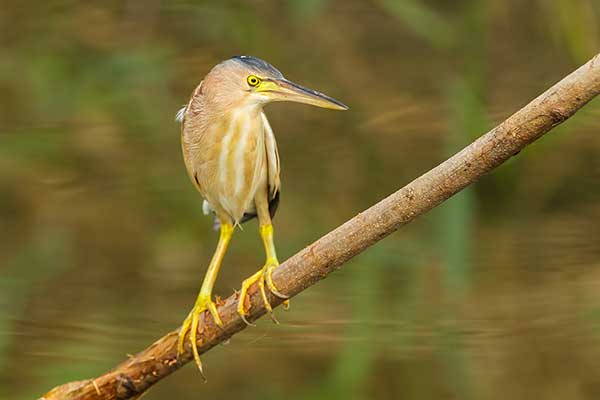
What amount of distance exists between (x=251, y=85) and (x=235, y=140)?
0.07 meters

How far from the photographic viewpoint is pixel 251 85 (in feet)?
4.50

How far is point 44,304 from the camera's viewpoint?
2566 mm

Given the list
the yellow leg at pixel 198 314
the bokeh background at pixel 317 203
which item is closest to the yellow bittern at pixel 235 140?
the yellow leg at pixel 198 314

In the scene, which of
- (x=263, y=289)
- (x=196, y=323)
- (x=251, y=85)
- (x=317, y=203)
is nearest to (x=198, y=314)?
(x=196, y=323)

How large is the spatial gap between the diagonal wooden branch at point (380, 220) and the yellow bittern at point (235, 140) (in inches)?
0.9

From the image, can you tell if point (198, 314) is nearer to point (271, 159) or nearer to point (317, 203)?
→ point (271, 159)

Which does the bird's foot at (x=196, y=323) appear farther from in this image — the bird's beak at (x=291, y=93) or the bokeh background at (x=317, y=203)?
the bokeh background at (x=317, y=203)

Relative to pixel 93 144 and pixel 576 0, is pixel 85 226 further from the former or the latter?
pixel 576 0

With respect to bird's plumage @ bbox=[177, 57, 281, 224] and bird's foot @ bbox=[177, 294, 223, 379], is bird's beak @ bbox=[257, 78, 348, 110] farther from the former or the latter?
bird's foot @ bbox=[177, 294, 223, 379]

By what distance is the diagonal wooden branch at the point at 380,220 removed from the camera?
3.43ft

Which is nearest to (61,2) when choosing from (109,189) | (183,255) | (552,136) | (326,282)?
(109,189)

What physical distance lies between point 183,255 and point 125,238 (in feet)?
0.54

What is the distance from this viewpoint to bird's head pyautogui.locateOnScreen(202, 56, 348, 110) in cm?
135

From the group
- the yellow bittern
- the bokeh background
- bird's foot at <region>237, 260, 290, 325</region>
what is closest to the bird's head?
the yellow bittern
